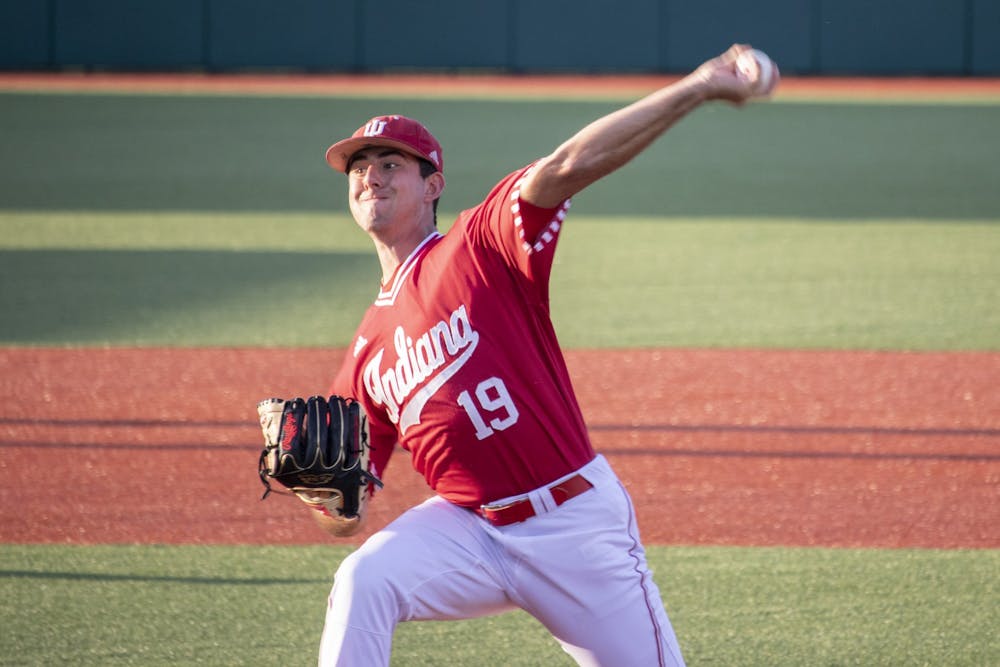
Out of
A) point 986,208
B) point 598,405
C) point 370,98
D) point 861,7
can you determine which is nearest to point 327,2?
point 370,98

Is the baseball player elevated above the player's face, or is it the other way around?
the player's face

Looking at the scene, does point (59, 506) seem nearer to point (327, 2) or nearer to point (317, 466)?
point (317, 466)

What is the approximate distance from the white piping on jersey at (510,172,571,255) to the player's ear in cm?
46

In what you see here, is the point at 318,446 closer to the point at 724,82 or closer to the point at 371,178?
the point at 371,178

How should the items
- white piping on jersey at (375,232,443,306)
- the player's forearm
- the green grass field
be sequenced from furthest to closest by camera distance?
the green grass field < white piping on jersey at (375,232,443,306) < the player's forearm

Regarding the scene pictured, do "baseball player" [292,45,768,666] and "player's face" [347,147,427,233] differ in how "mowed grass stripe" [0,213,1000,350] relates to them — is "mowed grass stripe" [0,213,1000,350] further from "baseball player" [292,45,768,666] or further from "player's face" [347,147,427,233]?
"baseball player" [292,45,768,666]

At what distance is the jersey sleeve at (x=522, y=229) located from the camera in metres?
3.44

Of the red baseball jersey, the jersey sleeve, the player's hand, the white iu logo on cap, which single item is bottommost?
the red baseball jersey

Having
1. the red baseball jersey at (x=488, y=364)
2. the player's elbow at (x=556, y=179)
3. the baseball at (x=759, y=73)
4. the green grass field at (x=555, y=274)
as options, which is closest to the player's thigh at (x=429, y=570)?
the red baseball jersey at (x=488, y=364)

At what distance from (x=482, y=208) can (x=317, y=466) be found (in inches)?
29.6

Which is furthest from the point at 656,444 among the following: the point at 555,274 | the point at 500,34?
the point at 500,34

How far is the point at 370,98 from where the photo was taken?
25.2 meters

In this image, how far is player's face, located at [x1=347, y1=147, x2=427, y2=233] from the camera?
12.4 feet

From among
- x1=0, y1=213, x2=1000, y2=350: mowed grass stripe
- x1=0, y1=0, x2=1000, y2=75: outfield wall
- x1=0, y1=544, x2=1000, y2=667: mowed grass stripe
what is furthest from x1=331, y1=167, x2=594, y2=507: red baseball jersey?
x1=0, y1=0, x2=1000, y2=75: outfield wall
